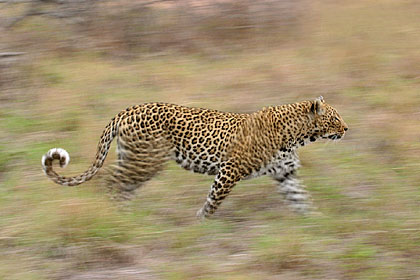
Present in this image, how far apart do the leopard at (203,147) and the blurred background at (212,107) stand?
0.24 meters

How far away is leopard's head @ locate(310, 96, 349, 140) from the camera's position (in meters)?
6.94

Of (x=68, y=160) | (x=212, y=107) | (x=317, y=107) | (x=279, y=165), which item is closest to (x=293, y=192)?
(x=279, y=165)

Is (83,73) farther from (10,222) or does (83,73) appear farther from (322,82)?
(10,222)

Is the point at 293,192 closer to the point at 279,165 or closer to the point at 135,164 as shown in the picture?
the point at 279,165

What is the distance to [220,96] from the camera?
9.41m

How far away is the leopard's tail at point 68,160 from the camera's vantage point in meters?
6.44

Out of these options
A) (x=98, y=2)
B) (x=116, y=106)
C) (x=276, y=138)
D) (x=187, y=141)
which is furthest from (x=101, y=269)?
(x=98, y=2)

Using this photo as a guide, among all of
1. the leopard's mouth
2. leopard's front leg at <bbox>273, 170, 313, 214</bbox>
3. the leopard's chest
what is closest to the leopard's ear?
the leopard's mouth

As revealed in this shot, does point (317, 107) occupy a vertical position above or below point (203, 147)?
above

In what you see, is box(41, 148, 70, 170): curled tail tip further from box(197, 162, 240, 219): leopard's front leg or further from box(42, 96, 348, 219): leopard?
box(197, 162, 240, 219): leopard's front leg

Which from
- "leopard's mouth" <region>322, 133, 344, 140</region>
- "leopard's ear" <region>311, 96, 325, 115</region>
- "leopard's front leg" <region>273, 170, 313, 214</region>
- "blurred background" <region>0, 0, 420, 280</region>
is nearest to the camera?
"blurred background" <region>0, 0, 420, 280</region>

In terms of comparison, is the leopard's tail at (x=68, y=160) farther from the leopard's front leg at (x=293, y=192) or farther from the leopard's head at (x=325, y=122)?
the leopard's head at (x=325, y=122)

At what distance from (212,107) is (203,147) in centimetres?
239

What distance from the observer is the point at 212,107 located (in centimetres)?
908
